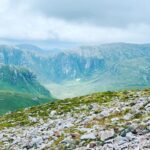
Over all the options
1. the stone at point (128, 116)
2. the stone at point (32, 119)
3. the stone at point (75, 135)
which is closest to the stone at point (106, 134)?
the stone at point (75, 135)

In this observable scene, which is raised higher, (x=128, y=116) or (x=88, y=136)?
(x=128, y=116)

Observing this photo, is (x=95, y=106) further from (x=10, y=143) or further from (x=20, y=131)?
(x=10, y=143)

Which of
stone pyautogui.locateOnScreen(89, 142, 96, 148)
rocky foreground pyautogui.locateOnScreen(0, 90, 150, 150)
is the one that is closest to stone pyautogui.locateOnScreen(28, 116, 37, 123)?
rocky foreground pyautogui.locateOnScreen(0, 90, 150, 150)

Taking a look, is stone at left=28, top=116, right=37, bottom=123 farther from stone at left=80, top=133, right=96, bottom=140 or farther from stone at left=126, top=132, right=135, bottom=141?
stone at left=126, top=132, right=135, bottom=141

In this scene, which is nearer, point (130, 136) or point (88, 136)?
point (130, 136)

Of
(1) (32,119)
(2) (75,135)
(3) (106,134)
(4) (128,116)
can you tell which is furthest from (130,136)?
(1) (32,119)

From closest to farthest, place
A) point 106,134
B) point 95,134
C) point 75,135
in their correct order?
point 106,134 → point 95,134 → point 75,135

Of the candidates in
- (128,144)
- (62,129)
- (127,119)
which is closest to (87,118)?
(62,129)

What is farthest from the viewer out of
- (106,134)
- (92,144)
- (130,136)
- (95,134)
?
(95,134)

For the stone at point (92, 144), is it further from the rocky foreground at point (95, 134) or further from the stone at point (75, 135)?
→ the stone at point (75, 135)

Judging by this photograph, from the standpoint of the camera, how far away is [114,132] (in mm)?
25578

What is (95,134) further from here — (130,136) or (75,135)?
(130,136)

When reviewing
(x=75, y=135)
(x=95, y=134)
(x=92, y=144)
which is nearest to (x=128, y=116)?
(x=95, y=134)

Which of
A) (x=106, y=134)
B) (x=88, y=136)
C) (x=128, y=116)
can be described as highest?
(x=128, y=116)
